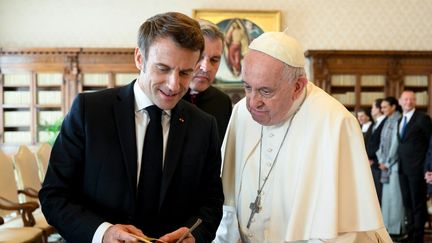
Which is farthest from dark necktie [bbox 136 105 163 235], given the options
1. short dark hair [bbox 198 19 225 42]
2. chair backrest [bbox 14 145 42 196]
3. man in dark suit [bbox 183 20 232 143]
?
chair backrest [bbox 14 145 42 196]

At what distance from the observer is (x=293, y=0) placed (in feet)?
33.9

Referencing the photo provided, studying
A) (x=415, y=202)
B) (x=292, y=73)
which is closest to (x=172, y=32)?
(x=292, y=73)

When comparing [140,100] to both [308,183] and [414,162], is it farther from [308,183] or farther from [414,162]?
[414,162]

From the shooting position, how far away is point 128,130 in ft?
5.66

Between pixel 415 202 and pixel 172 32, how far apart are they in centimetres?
583

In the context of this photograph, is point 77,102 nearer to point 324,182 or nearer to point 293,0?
point 324,182

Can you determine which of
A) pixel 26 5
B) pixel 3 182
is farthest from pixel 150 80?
pixel 26 5

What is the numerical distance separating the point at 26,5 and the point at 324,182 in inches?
374

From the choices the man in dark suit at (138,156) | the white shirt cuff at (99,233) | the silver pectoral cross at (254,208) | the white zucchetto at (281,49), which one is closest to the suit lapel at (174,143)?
the man in dark suit at (138,156)

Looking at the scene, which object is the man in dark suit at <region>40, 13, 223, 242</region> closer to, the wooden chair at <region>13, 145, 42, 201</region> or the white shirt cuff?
the white shirt cuff

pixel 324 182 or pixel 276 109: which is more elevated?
pixel 276 109

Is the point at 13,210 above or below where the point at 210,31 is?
below

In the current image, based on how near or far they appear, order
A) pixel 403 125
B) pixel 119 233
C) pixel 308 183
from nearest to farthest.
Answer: pixel 119 233 < pixel 308 183 < pixel 403 125

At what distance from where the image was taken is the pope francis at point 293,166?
2045mm
